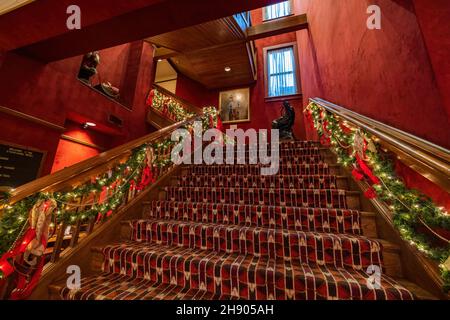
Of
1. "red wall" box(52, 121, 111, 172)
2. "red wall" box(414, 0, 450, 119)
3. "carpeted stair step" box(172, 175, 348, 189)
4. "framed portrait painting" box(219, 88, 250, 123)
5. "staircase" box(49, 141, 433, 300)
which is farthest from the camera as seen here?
"framed portrait painting" box(219, 88, 250, 123)

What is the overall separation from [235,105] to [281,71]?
223 cm

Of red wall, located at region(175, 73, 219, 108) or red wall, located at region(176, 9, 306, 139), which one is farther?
red wall, located at region(175, 73, 219, 108)

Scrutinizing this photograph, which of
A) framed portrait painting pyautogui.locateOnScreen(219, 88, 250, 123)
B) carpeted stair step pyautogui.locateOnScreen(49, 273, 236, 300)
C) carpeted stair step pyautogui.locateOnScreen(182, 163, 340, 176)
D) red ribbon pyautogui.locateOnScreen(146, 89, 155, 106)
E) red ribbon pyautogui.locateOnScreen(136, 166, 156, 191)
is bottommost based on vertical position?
carpeted stair step pyautogui.locateOnScreen(49, 273, 236, 300)

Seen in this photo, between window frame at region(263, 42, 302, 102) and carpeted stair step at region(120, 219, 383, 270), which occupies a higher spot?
window frame at region(263, 42, 302, 102)

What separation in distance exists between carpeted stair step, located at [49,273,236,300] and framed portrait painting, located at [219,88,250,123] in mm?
6872

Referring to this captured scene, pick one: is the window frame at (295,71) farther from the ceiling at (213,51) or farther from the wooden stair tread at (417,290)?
the wooden stair tread at (417,290)

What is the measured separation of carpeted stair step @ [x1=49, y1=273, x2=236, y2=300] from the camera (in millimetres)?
1409

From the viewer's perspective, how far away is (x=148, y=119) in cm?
612

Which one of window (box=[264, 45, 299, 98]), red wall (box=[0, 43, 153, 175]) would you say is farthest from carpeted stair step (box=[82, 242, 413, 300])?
window (box=[264, 45, 299, 98])

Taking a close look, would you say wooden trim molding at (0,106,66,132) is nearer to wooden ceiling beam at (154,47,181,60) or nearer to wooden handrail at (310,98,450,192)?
wooden ceiling beam at (154,47,181,60)

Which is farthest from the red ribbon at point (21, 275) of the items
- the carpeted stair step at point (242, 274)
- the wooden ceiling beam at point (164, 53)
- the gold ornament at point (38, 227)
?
the wooden ceiling beam at point (164, 53)

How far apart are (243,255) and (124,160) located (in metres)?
1.75
